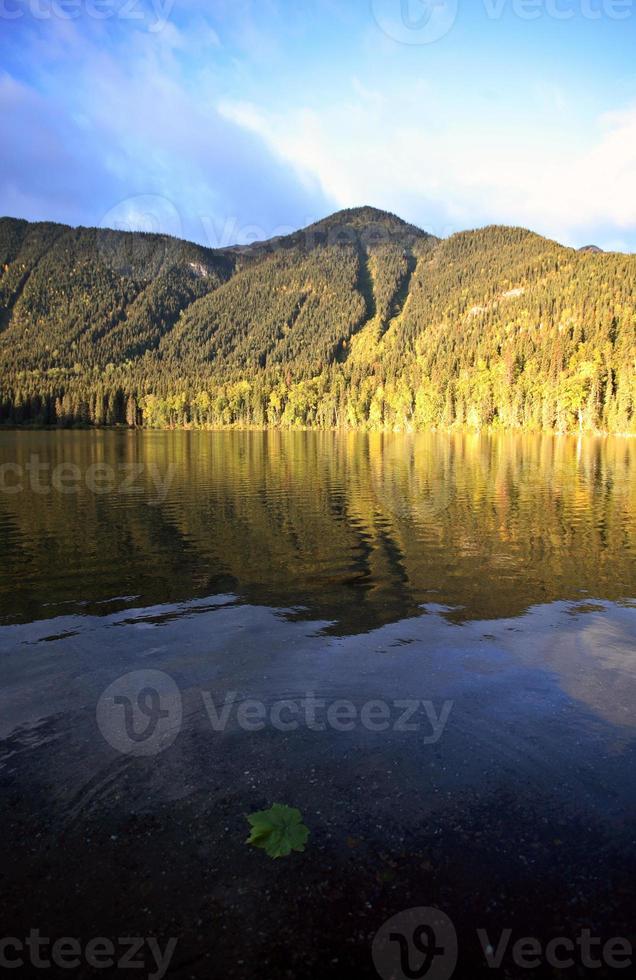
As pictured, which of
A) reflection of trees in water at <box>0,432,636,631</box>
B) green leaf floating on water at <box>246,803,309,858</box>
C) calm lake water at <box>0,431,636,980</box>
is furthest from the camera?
reflection of trees in water at <box>0,432,636,631</box>

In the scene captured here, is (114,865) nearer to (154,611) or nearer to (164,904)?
(164,904)

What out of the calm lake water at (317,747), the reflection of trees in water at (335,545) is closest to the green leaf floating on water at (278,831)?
the calm lake water at (317,747)

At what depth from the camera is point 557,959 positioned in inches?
215

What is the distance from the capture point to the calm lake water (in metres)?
5.93

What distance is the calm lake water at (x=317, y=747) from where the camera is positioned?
5.93 m

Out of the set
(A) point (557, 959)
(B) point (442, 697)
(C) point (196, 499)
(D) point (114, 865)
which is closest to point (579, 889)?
(A) point (557, 959)

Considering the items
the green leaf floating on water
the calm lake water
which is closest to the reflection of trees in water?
the calm lake water

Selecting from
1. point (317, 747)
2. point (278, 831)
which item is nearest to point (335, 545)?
point (317, 747)

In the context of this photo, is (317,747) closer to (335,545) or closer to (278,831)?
(278,831)

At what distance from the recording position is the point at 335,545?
25.1 metres

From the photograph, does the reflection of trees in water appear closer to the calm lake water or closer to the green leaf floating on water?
the calm lake water

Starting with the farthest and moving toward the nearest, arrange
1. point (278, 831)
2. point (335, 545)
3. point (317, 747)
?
1. point (335, 545)
2. point (317, 747)
3. point (278, 831)

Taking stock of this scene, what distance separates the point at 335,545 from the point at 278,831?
18.3m

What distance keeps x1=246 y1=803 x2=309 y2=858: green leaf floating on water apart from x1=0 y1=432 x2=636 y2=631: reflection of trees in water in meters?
7.78
